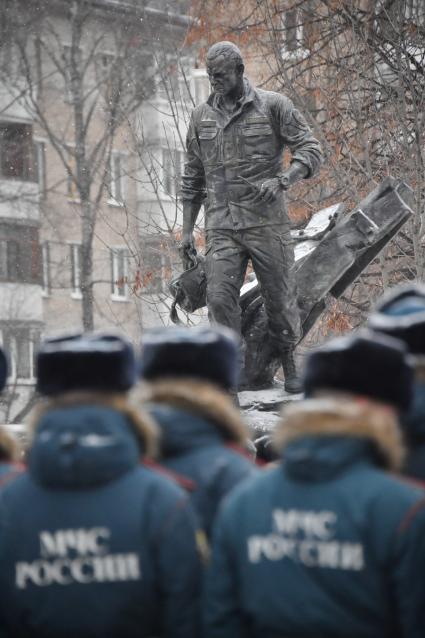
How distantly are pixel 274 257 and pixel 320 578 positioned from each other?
265 inches

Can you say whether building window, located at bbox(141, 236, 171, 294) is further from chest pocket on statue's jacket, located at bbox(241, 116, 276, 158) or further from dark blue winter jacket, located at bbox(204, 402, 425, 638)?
dark blue winter jacket, located at bbox(204, 402, 425, 638)

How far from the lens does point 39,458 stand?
4.77 metres

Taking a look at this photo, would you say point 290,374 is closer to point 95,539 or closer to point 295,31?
point 95,539

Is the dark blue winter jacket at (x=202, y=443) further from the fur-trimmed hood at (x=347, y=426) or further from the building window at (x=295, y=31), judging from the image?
the building window at (x=295, y=31)

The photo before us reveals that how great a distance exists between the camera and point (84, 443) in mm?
4723

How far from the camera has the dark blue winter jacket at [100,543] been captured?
15.4 ft

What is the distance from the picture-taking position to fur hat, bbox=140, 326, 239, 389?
509 cm

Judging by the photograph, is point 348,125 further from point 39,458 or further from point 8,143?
point 8,143

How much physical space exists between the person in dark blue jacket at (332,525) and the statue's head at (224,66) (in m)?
6.29

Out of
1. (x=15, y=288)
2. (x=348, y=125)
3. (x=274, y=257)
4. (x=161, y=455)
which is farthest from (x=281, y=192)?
(x=15, y=288)

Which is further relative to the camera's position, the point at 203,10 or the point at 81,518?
the point at 203,10

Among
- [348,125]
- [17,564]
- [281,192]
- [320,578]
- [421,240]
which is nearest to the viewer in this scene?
[320,578]

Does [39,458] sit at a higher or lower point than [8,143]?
lower

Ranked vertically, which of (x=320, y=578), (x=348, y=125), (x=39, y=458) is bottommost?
(x=320, y=578)
